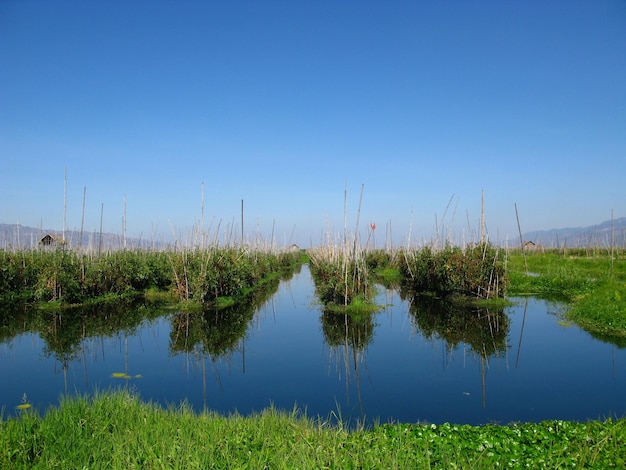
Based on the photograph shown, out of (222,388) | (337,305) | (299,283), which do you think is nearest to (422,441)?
(222,388)

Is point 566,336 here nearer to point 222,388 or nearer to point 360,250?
point 360,250

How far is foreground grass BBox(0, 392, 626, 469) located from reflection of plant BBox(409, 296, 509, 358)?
4381mm

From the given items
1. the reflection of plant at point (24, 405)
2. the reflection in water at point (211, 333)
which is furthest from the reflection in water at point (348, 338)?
the reflection of plant at point (24, 405)

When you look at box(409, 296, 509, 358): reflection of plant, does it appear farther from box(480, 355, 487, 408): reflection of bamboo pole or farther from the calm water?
box(480, 355, 487, 408): reflection of bamboo pole

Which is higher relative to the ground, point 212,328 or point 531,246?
point 531,246

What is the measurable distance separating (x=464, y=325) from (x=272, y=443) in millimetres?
8161

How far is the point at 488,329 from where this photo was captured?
34.8ft

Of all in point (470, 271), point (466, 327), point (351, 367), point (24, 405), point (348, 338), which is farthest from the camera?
point (470, 271)

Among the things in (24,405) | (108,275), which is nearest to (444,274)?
(108,275)

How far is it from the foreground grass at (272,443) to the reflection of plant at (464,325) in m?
4.38

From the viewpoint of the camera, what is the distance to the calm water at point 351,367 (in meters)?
6.02

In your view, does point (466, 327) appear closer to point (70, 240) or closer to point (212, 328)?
point (212, 328)

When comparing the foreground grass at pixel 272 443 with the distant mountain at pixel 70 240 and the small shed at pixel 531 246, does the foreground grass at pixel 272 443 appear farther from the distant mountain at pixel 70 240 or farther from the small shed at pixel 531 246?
the small shed at pixel 531 246

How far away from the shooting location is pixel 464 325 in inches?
438
